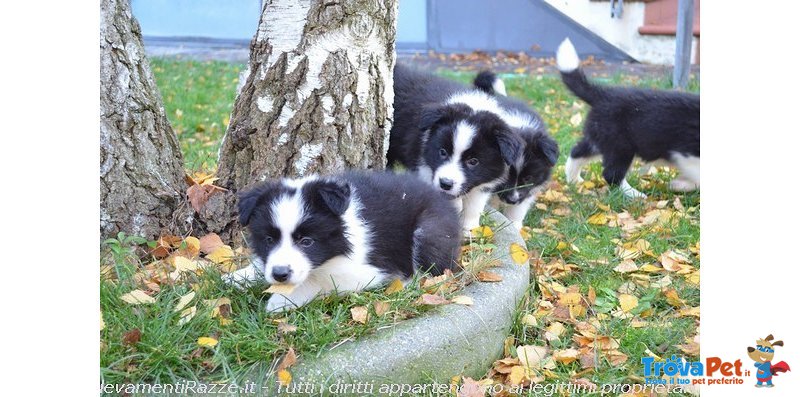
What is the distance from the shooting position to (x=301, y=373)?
2.86 metres

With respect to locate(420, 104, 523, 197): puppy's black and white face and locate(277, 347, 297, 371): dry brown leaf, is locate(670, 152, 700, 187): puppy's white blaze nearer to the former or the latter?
locate(420, 104, 523, 197): puppy's black and white face

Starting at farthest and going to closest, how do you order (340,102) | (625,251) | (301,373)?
1. (625,251)
2. (340,102)
3. (301,373)

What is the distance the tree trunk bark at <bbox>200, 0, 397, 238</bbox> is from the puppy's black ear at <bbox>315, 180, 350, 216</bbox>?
84cm

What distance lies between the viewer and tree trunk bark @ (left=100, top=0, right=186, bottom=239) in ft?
12.5

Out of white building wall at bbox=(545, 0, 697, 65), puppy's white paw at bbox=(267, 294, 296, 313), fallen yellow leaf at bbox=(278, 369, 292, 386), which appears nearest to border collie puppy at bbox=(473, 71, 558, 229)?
puppy's white paw at bbox=(267, 294, 296, 313)

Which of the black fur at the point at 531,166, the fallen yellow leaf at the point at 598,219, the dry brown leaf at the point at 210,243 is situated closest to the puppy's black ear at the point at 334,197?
the dry brown leaf at the point at 210,243

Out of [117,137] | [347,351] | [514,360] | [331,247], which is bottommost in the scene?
[514,360]

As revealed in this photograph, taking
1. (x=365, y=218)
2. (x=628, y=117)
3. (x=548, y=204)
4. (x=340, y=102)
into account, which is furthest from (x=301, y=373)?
(x=628, y=117)

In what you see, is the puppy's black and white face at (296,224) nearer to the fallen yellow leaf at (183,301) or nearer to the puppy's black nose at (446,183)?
the fallen yellow leaf at (183,301)

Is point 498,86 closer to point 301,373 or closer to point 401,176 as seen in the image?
point 401,176

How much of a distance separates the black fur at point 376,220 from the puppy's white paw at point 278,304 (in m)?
0.16

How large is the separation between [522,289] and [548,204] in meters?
1.90

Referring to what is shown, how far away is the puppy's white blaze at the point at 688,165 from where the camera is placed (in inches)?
220
